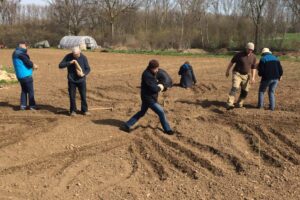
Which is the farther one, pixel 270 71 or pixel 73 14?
pixel 73 14

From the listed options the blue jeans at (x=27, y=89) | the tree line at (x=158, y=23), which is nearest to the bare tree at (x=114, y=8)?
the tree line at (x=158, y=23)

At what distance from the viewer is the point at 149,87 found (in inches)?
327

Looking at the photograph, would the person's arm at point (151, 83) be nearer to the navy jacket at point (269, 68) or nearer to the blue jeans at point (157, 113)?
the blue jeans at point (157, 113)

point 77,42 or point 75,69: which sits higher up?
point 77,42

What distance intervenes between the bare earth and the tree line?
96.3ft

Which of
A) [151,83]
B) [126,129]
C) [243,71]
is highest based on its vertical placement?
[243,71]

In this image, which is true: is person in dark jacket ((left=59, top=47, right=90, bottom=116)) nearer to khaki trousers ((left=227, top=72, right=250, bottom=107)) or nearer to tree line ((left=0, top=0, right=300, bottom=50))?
khaki trousers ((left=227, top=72, right=250, bottom=107))

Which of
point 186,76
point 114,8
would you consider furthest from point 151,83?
point 114,8

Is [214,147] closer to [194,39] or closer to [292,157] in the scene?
[292,157]

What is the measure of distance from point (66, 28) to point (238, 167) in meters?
55.3

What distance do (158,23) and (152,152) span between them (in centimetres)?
4745

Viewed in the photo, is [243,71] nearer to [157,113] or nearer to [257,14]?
[157,113]

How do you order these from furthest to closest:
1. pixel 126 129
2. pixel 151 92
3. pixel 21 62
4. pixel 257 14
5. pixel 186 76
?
pixel 257 14, pixel 186 76, pixel 21 62, pixel 126 129, pixel 151 92

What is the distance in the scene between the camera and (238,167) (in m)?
6.94
